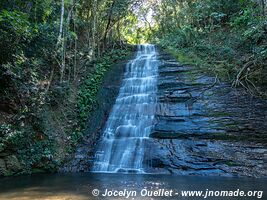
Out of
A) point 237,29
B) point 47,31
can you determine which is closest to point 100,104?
point 47,31

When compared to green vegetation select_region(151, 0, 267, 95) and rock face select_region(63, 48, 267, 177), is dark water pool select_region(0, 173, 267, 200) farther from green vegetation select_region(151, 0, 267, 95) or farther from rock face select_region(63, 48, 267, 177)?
green vegetation select_region(151, 0, 267, 95)

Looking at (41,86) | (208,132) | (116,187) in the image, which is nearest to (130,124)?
(208,132)

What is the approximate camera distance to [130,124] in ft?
46.0

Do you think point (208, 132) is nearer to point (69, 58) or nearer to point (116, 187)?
point (116, 187)

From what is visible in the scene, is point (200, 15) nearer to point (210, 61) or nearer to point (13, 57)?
→ point (210, 61)

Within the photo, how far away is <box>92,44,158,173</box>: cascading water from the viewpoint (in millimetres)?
12422

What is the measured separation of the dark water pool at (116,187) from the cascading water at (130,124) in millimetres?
2101

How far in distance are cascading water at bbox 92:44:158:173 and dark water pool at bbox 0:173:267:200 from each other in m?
2.10

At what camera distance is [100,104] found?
619 inches

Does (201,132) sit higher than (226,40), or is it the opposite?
(226,40)

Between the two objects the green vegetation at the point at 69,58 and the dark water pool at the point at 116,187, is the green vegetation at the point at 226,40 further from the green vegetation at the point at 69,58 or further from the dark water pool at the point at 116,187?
the dark water pool at the point at 116,187

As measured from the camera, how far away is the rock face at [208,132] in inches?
452

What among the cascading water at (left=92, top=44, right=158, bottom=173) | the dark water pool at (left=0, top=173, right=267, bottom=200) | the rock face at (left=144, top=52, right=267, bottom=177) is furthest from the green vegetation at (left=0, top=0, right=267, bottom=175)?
the dark water pool at (left=0, top=173, right=267, bottom=200)

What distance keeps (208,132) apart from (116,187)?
18.4 feet
